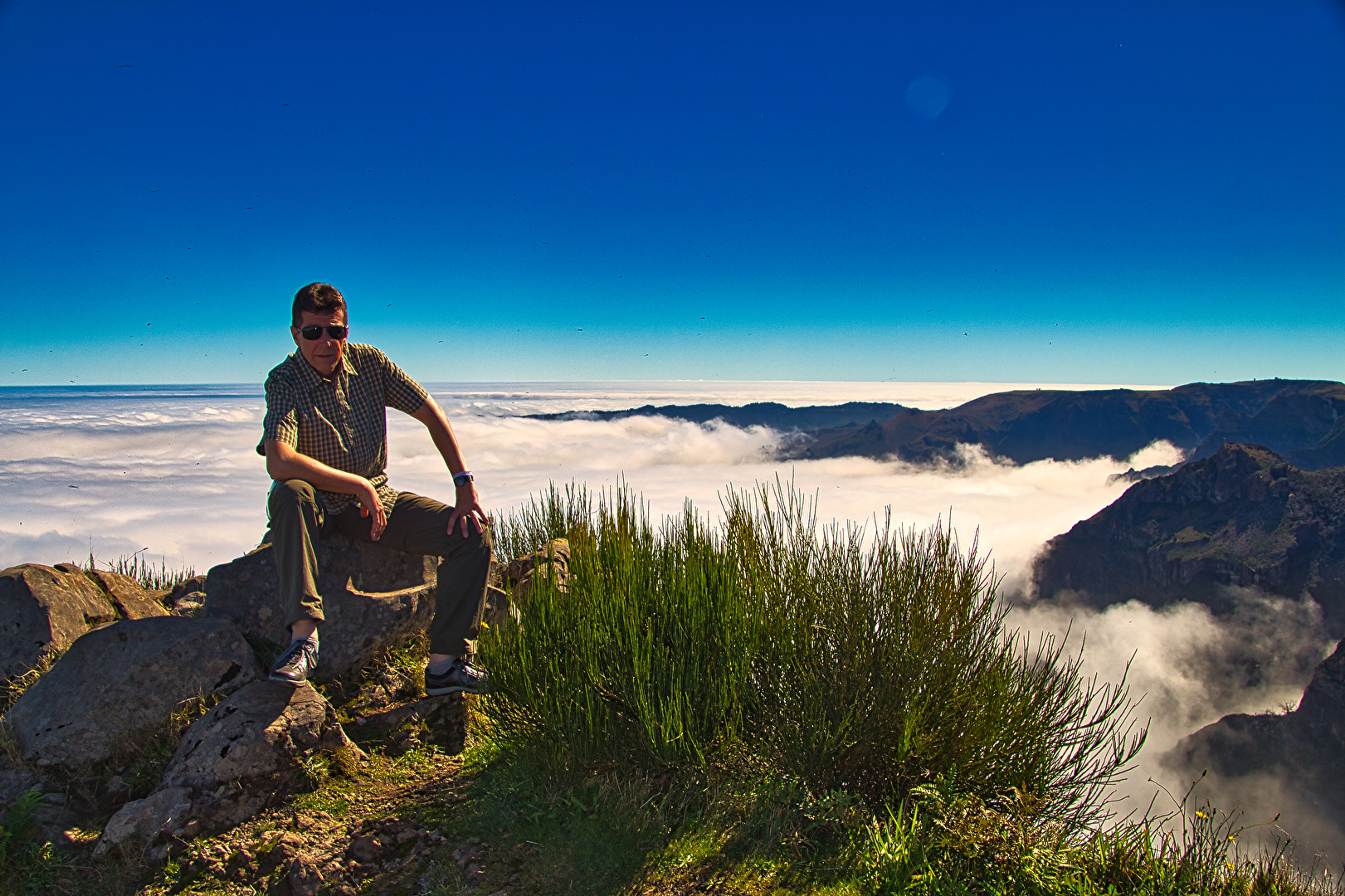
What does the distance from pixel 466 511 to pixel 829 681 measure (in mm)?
2230

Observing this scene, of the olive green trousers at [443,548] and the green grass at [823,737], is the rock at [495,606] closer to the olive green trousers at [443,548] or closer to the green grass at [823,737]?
the olive green trousers at [443,548]

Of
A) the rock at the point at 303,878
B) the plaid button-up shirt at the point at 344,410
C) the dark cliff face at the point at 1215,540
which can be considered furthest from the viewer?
the dark cliff face at the point at 1215,540

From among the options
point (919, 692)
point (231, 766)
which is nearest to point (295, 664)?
point (231, 766)

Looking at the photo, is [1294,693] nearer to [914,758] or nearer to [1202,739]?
[1202,739]

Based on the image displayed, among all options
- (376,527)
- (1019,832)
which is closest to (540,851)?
(376,527)

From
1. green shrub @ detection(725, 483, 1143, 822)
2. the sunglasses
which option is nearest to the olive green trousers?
the sunglasses

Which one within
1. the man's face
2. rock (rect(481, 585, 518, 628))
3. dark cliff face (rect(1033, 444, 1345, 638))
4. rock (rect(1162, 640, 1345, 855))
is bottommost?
rock (rect(1162, 640, 1345, 855))

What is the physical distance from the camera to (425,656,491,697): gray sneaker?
403 centimetres

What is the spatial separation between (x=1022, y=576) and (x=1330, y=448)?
88.6 meters

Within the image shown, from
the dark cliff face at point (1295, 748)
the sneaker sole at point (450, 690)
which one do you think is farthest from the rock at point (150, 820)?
→ the dark cliff face at point (1295, 748)

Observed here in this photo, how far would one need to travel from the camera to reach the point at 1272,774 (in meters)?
88.8

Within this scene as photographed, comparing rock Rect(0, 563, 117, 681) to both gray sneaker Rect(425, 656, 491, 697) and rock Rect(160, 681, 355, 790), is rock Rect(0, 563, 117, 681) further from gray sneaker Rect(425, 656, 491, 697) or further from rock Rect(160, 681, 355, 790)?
gray sneaker Rect(425, 656, 491, 697)

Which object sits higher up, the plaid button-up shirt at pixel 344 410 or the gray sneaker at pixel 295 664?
the plaid button-up shirt at pixel 344 410

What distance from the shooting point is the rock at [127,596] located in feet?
16.5
